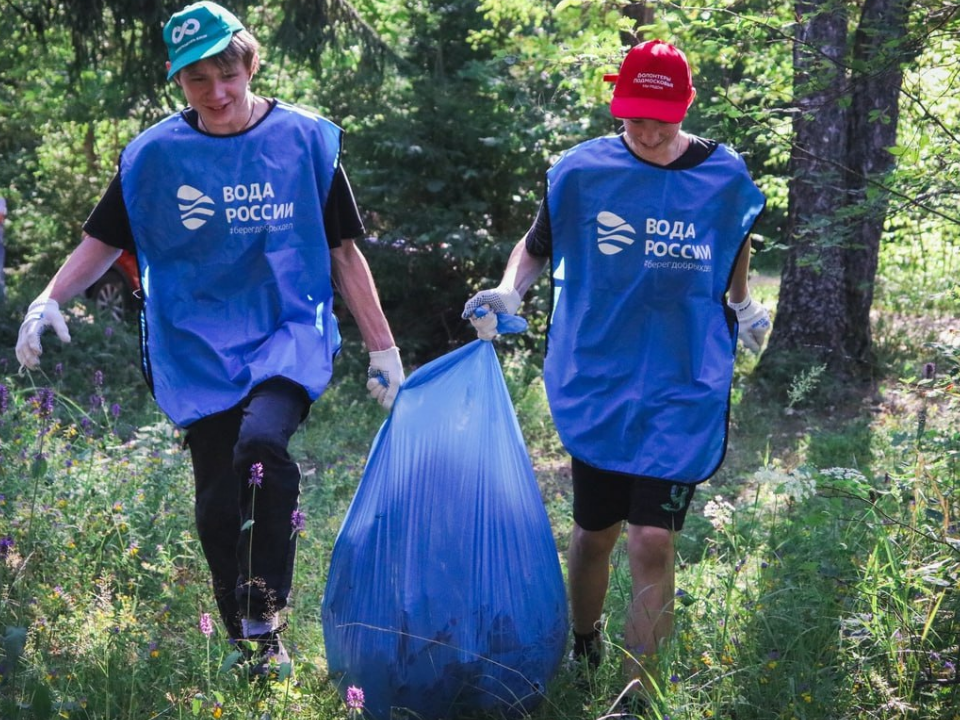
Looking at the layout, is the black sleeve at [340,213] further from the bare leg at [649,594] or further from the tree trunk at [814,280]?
the tree trunk at [814,280]

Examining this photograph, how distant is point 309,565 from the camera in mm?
3686

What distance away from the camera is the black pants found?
8.59ft

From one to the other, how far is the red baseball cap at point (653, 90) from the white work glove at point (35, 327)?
56.4 inches

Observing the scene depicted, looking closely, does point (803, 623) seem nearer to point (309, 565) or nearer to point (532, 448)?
point (309, 565)

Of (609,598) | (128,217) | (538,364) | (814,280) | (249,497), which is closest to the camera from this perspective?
(249,497)

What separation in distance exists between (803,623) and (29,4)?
5978 millimetres

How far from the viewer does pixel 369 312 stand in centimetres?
298

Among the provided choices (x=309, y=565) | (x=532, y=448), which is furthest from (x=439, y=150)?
(x=309, y=565)

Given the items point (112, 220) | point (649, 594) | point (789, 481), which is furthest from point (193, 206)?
point (789, 481)

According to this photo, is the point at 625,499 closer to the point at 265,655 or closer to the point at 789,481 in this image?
the point at 789,481

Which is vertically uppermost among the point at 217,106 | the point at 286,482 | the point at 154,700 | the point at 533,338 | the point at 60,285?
the point at 217,106

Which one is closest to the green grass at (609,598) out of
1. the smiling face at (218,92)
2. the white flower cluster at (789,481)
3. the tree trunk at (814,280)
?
the white flower cluster at (789,481)

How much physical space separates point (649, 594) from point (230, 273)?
124 centimetres

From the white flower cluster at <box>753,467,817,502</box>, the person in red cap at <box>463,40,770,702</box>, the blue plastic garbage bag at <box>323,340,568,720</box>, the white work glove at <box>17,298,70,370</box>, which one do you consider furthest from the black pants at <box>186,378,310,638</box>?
the white flower cluster at <box>753,467,817,502</box>
